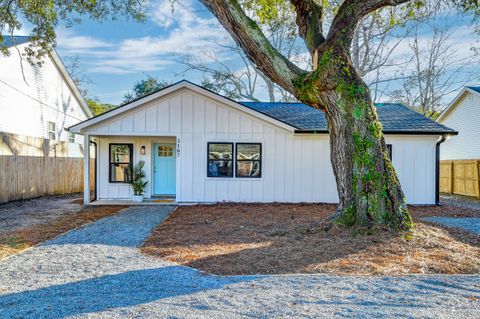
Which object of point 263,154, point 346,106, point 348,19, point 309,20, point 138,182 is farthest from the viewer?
point 138,182

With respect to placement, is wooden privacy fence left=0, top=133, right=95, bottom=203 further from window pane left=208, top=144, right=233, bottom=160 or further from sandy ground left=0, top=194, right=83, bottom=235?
window pane left=208, top=144, right=233, bottom=160

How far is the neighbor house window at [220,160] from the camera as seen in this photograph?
10961mm

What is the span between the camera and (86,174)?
10.8 metres

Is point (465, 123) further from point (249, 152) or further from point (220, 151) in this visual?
point (220, 151)

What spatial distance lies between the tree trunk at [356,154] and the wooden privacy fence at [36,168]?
997 centimetres

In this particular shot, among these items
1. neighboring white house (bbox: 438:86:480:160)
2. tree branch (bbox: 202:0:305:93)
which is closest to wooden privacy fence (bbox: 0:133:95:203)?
tree branch (bbox: 202:0:305:93)

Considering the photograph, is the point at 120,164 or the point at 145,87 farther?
the point at 145,87

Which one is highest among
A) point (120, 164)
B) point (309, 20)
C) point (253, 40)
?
point (309, 20)

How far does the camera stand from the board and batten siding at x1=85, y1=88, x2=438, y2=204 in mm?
10844

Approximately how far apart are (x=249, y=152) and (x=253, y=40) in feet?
15.9

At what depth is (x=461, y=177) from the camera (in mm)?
15789

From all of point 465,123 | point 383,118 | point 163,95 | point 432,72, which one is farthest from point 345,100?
point 432,72

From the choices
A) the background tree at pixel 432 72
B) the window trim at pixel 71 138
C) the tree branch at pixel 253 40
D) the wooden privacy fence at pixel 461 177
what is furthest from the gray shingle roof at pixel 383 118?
the background tree at pixel 432 72

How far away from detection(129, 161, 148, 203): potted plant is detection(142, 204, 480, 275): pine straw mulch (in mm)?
3842
